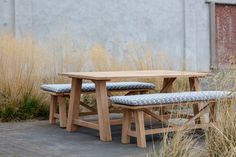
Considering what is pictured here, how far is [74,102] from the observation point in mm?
7180

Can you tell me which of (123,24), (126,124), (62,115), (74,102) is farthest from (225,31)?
(126,124)

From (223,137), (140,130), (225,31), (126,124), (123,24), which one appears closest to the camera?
(223,137)

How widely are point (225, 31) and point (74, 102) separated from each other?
1088cm

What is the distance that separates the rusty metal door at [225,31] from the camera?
55.8 ft

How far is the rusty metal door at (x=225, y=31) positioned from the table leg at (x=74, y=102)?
10.3 meters

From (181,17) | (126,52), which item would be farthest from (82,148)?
(181,17)

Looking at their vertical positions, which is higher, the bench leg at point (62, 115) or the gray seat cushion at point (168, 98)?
the gray seat cushion at point (168, 98)

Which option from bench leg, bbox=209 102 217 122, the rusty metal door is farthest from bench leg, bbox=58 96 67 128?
the rusty metal door

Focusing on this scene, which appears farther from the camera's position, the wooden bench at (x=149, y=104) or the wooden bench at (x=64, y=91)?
the wooden bench at (x=64, y=91)

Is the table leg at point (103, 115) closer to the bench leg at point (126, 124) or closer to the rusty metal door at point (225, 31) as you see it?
the bench leg at point (126, 124)

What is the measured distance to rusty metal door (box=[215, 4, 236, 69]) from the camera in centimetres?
1702

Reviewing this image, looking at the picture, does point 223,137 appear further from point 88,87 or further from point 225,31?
point 225,31

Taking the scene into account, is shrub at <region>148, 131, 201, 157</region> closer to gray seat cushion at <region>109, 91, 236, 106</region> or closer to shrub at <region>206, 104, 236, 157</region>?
shrub at <region>206, 104, 236, 157</region>

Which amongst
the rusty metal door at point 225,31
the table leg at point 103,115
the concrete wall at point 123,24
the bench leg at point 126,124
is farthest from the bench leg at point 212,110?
the rusty metal door at point 225,31
